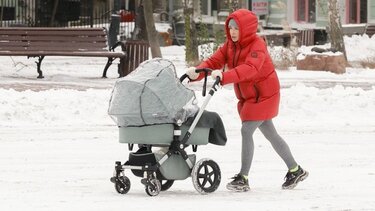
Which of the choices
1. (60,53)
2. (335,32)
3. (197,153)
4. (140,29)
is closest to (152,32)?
(335,32)

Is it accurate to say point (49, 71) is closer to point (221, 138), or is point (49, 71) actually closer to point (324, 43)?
point (324, 43)

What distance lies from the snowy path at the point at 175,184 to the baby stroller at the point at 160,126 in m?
0.18

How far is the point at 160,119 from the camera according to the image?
9.78 m

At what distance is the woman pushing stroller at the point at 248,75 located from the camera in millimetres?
9938

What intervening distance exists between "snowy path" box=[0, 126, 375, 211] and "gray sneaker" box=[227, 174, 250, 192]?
0.06m

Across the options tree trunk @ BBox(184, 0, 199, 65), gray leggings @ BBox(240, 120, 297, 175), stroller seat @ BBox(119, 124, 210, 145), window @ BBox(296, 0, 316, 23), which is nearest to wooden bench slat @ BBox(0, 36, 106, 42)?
tree trunk @ BBox(184, 0, 199, 65)

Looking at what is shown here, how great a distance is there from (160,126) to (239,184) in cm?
89

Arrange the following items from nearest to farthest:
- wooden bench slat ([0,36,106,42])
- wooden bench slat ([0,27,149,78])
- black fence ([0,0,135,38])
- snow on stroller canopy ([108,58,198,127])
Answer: snow on stroller canopy ([108,58,198,127]) < wooden bench slat ([0,27,149,78]) < wooden bench slat ([0,36,106,42]) < black fence ([0,0,135,38])

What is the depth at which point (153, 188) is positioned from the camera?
32.1 feet

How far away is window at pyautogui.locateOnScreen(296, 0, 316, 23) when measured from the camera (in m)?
40.3

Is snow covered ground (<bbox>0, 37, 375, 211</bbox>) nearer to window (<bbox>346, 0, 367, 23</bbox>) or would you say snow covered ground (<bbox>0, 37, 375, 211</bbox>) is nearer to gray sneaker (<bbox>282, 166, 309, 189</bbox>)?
gray sneaker (<bbox>282, 166, 309, 189</bbox>)

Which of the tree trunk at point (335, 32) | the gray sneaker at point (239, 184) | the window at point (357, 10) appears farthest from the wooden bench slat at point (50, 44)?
the window at point (357, 10)

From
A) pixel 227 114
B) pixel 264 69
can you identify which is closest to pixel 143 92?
pixel 264 69

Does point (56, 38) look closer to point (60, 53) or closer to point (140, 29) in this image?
point (60, 53)
